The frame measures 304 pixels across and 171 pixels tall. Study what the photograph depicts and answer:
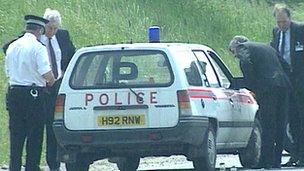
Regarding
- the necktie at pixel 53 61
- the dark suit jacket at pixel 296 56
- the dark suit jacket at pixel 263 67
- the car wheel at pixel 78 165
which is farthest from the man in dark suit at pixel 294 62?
the car wheel at pixel 78 165

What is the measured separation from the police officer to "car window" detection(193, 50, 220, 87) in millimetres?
2262

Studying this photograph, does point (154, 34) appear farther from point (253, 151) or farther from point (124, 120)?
point (124, 120)

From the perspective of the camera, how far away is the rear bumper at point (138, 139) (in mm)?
15047

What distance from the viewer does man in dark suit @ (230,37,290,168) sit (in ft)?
56.1

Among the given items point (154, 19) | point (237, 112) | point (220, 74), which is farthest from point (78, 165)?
point (154, 19)

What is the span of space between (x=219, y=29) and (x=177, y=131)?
75.6 feet

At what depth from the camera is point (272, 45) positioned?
1805cm

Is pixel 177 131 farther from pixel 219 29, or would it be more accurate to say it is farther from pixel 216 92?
pixel 219 29

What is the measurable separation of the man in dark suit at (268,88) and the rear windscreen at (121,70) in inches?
80.3

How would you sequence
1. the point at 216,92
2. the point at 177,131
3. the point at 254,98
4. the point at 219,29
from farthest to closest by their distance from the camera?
the point at 219,29
the point at 254,98
the point at 216,92
the point at 177,131

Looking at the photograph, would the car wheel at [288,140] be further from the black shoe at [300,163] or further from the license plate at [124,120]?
the license plate at [124,120]

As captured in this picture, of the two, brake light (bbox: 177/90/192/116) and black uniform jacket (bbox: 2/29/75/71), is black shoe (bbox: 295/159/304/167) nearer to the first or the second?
brake light (bbox: 177/90/192/116)

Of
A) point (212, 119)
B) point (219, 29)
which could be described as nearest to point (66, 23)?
point (219, 29)

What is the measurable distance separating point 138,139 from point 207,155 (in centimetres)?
99
